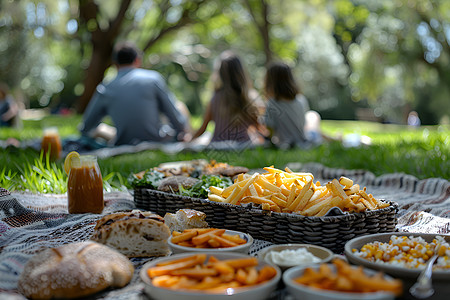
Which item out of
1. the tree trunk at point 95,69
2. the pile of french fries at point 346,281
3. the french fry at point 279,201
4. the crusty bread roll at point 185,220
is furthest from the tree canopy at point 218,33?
the pile of french fries at point 346,281

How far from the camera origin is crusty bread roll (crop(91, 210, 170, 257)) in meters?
1.79

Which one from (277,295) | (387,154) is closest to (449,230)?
(277,295)

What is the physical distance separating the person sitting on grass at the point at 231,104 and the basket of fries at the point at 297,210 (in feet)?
11.1

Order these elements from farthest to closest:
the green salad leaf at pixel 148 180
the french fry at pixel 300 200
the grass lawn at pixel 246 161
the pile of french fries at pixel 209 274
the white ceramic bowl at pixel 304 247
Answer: the grass lawn at pixel 246 161, the green salad leaf at pixel 148 180, the french fry at pixel 300 200, the white ceramic bowl at pixel 304 247, the pile of french fries at pixel 209 274

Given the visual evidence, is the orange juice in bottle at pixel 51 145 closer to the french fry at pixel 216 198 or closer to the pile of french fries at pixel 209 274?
the french fry at pixel 216 198

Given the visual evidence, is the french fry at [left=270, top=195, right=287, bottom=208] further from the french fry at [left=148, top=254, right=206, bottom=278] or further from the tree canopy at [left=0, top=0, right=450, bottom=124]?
the tree canopy at [left=0, top=0, right=450, bottom=124]

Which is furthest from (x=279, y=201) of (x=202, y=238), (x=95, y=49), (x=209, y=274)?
(x=95, y=49)

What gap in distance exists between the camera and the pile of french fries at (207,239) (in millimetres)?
1609

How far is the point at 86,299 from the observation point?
4.65ft

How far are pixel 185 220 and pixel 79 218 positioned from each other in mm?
699

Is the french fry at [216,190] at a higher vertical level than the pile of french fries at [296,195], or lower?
lower

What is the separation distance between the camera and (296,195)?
1.95 meters

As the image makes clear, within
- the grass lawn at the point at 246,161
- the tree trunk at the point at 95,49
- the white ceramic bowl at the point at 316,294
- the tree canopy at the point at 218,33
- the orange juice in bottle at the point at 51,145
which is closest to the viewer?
the white ceramic bowl at the point at 316,294

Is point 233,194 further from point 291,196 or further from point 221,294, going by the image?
point 221,294
